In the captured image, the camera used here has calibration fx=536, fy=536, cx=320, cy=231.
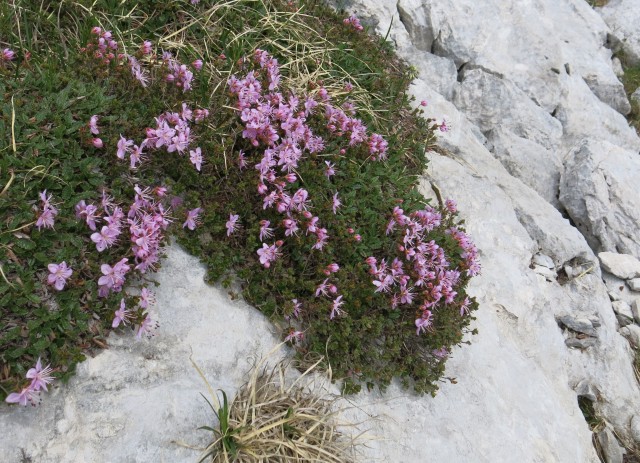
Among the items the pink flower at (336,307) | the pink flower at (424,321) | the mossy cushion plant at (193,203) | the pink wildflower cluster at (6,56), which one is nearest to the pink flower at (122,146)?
the mossy cushion plant at (193,203)

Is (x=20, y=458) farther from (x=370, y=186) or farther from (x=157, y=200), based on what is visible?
(x=370, y=186)

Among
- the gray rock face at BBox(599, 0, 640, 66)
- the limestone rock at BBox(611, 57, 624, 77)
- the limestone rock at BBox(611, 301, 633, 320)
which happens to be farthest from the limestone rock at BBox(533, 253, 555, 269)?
the gray rock face at BBox(599, 0, 640, 66)

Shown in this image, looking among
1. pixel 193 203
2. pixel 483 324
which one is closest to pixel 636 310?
pixel 483 324

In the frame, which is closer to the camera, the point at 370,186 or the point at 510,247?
the point at 370,186

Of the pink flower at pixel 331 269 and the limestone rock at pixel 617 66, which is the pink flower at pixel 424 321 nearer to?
the pink flower at pixel 331 269

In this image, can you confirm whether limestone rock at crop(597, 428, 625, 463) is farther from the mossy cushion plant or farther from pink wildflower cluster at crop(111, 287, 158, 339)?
pink wildflower cluster at crop(111, 287, 158, 339)

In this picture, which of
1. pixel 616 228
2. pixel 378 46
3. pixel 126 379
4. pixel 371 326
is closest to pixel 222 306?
pixel 126 379
